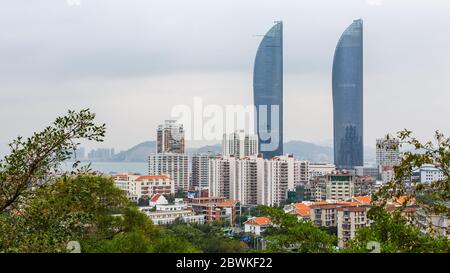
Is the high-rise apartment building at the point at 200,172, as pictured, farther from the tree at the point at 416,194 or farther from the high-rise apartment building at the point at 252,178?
the tree at the point at 416,194

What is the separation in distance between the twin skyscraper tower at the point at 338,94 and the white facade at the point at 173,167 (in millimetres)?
493

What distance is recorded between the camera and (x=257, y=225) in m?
2.91

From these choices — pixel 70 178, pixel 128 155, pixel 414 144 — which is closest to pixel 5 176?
pixel 70 178

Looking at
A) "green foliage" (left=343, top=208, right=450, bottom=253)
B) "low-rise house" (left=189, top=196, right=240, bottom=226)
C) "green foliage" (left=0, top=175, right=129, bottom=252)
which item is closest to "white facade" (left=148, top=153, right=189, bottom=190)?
"low-rise house" (left=189, top=196, right=240, bottom=226)

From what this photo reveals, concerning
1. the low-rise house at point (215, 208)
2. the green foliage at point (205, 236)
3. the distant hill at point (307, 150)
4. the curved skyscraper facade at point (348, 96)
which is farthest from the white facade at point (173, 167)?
the curved skyscraper facade at point (348, 96)

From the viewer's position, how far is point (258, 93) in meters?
2.81

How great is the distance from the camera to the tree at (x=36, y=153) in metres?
1.83

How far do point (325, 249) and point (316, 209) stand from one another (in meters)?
0.75

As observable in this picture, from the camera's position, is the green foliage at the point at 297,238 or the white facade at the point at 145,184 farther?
the white facade at the point at 145,184

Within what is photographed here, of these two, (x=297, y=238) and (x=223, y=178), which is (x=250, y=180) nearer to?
(x=223, y=178)

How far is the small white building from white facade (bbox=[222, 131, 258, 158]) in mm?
375

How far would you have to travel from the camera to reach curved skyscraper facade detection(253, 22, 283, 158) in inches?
106

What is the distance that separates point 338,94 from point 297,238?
2.59 feet

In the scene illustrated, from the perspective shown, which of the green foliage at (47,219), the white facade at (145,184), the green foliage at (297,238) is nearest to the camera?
the green foliage at (47,219)
